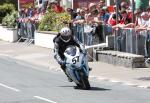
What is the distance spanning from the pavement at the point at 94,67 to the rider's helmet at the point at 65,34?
2.05 meters

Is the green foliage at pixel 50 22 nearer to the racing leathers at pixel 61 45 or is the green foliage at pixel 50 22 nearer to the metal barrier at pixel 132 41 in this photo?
the metal barrier at pixel 132 41

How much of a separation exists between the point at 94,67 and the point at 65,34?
4977 mm

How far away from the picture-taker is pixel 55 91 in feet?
53.9

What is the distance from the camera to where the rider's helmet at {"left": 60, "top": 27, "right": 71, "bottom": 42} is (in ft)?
55.9

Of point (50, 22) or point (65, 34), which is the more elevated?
point (65, 34)

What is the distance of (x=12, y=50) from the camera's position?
30422 mm

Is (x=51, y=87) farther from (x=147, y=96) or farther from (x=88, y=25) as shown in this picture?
(x=88, y=25)

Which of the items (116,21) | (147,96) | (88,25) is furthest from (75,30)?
(147,96)

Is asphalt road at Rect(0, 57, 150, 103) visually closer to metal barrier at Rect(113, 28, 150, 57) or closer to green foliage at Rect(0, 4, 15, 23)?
metal barrier at Rect(113, 28, 150, 57)

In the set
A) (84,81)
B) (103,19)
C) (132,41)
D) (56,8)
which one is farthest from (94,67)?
(56,8)

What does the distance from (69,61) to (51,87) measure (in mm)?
1111

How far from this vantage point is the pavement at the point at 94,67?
59.4 ft

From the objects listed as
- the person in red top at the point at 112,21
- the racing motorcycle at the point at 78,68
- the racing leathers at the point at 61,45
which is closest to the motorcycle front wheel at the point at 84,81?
the racing motorcycle at the point at 78,68

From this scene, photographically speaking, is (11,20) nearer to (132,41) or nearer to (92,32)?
(92,32)
